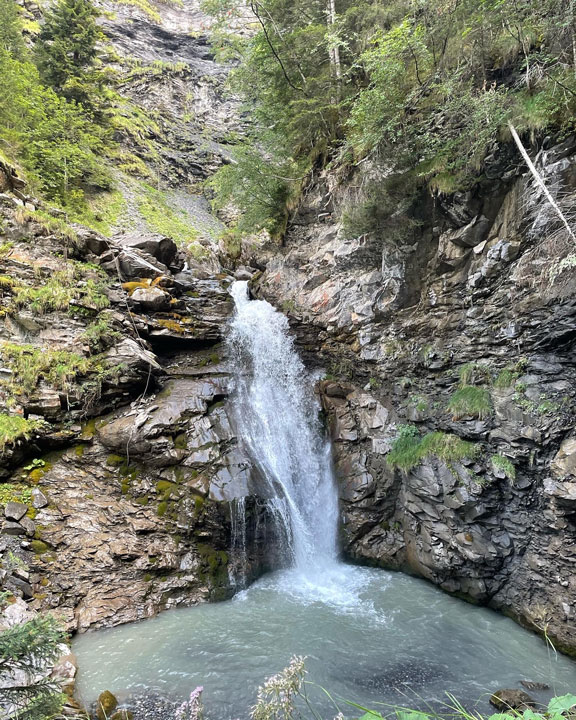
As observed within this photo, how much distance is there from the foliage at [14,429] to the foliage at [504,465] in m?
9.00

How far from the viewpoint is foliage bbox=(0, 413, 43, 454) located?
7148 millimetres

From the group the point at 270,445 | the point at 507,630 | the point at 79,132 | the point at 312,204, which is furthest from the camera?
the point at 79,132

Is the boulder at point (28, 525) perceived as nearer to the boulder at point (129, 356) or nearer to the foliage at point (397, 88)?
Answer: the boulder at point (129, 356)

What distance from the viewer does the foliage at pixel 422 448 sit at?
747 centimetres

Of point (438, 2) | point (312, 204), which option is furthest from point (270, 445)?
point (438, 2)

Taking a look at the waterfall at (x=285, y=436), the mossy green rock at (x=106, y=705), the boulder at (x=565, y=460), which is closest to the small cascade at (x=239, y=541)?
the waterfall at (x=285, y=436)

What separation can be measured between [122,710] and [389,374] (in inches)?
304

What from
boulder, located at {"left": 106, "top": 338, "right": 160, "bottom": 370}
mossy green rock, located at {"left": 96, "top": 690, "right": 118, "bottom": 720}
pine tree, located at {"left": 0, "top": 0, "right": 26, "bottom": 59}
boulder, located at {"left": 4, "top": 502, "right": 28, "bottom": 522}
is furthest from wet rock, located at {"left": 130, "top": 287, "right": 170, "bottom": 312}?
pine tree, located at {"left": 0, "top": 0, "right": 26, "bottom": 59}

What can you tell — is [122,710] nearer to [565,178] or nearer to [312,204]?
[565,178]

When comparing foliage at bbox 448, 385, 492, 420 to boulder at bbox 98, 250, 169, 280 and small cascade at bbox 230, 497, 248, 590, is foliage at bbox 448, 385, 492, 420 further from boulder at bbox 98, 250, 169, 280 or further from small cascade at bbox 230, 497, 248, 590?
boulder at bbox 98, 250, 169, 280

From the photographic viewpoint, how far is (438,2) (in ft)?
25.8

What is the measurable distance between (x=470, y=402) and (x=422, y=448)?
146cm

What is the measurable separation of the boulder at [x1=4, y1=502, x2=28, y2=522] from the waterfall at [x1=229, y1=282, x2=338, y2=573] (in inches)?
178

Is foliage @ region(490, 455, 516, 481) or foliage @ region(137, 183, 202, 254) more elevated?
foliage @ region(137, 183, 202, 254)
